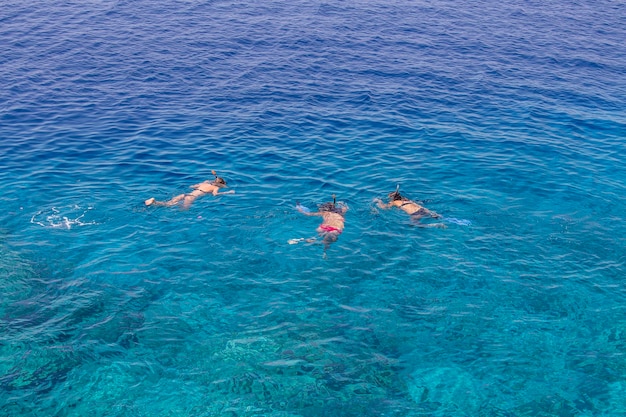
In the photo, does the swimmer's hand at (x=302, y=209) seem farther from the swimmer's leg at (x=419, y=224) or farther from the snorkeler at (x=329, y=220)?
the swimmer's leg at (x=419, y=224)

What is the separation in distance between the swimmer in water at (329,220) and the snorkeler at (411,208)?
2435 mm

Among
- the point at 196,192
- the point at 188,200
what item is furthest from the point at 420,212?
the point at 188,200

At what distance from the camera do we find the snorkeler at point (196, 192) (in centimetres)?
2834

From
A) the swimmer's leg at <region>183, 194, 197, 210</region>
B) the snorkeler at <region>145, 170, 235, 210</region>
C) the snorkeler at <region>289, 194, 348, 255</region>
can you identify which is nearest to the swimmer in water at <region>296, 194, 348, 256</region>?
the snorkeler at <region>289, 194, 348, 255</region>

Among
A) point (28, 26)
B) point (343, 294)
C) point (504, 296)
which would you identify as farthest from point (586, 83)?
point (28, 26)

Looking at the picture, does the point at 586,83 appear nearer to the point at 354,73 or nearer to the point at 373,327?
the point at 354,73

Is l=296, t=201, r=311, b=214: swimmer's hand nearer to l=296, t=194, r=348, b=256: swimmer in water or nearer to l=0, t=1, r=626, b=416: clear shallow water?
l=296, t=194, r=348, b=256: swimmer in water

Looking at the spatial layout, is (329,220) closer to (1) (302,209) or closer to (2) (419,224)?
(1) (302,209)

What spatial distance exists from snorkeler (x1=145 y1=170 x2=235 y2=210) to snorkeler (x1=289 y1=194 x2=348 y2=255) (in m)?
4.55

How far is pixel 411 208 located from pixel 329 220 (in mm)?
4429

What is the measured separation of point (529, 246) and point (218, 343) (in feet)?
50.1

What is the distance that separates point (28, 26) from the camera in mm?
55062

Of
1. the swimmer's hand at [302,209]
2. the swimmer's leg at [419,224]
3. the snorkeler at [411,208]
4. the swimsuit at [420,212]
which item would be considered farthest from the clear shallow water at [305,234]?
the swimsuit at [420,212]

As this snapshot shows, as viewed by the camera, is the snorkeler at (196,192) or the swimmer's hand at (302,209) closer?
the swimmer's hand at (302,209)
